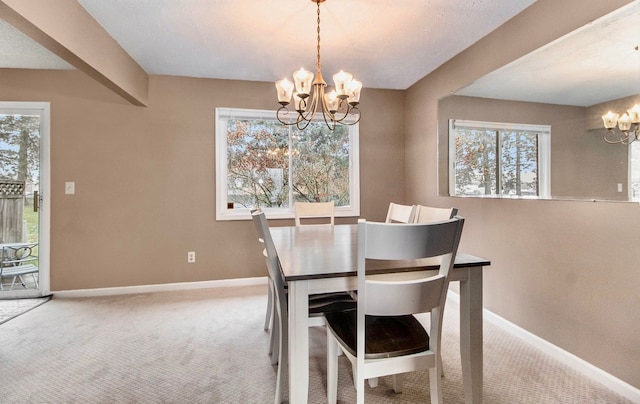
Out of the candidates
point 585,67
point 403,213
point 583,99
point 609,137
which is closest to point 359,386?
point 403,213

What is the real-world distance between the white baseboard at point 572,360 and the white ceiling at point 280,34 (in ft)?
7.39

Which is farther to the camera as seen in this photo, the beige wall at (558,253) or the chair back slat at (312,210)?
the chair back slat at (312,210)

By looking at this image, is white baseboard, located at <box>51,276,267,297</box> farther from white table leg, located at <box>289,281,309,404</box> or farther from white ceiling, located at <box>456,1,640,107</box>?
white ceiling, located at <box>456,1,640,107</box>

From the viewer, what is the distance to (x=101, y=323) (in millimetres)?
2400

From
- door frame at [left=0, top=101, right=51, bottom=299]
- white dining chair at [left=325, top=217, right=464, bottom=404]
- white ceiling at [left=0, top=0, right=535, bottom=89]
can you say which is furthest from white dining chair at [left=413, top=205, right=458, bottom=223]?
door frame at [left=0, top=101, right=51, bottom=299]

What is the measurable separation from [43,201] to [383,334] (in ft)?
11.4

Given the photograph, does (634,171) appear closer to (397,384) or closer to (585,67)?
(585,67)

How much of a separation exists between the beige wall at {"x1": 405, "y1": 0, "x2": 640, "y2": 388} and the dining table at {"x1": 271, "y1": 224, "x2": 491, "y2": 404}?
2.86 feet

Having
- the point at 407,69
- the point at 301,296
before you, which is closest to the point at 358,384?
the point at 301,296

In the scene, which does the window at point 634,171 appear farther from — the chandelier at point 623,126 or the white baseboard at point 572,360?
the white baseboard at point 572,360

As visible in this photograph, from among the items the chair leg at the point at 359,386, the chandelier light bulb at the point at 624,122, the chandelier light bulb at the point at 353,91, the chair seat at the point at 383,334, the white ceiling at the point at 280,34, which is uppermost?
the white ceiling at the point at 280,34

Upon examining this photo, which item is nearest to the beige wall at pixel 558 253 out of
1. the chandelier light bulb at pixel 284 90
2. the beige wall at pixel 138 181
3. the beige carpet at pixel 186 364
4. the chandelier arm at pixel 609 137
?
the beige carpet at pixel 186 364

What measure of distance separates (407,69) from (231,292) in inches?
115

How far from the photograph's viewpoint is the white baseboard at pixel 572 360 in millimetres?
1545
